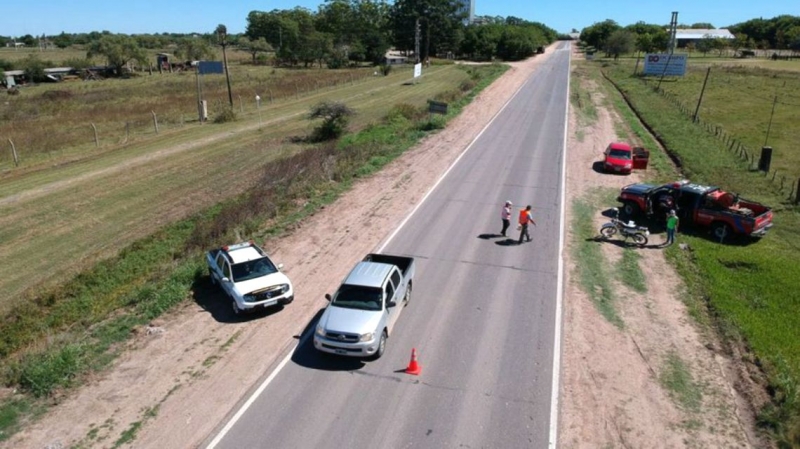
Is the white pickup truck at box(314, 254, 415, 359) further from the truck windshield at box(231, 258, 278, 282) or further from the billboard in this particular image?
the billboard

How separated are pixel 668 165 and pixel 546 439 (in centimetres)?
2681

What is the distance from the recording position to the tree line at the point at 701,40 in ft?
399

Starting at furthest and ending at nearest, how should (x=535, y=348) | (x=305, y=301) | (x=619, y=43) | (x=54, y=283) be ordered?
(x=619, y=43) < (x=54, y=283) < (x=305, y=301) < (x=535, y=348)

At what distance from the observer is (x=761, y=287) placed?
17.7m

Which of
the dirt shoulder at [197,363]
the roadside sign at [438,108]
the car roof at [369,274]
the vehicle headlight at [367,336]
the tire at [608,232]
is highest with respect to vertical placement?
the roadside sign at [438,108]

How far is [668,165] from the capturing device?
109 feet

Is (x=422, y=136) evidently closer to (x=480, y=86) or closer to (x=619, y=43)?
(x=480, y=86)

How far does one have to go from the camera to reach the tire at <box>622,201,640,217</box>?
2450cm

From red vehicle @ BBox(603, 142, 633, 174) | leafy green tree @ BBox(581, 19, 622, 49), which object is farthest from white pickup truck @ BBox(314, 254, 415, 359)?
leafy green tree @ BBox(581, 19, 622, 49)

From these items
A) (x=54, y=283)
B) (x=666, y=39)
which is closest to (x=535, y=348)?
(x=54, y=283)

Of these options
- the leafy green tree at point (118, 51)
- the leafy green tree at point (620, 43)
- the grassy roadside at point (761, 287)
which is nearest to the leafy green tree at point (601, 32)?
the leafy green tree at point (620, 43)

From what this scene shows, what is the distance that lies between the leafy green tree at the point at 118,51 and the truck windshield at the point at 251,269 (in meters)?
95.2

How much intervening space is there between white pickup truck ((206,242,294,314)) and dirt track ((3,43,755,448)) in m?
0.51

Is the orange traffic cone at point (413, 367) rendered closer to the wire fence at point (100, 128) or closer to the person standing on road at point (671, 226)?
the person standing on road at point (671, 226)
